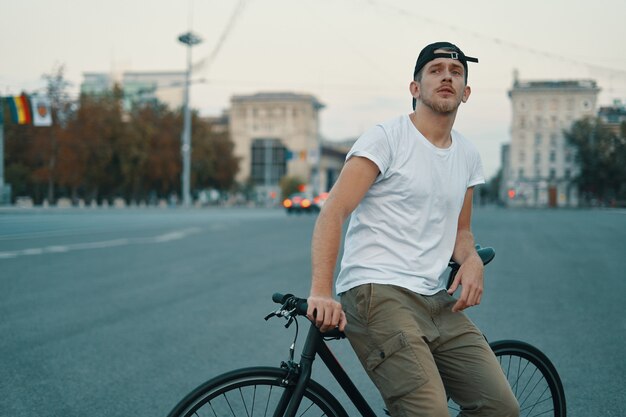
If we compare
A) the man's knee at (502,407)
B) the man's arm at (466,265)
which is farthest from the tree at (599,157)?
the man's knee at (502,407)

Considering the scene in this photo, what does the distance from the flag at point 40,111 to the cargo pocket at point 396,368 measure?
133 ft

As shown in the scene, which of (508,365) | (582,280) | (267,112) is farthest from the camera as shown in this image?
(267,112)

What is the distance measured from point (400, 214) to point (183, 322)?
5.06 m

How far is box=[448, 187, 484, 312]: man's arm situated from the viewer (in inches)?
112

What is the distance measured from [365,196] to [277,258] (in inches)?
452

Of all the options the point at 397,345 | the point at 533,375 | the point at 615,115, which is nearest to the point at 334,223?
the point at 397,345

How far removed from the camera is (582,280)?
10.9m

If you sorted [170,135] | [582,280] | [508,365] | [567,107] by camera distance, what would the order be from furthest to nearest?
[170,135] < [567,107] < [582,280] < [508,365]

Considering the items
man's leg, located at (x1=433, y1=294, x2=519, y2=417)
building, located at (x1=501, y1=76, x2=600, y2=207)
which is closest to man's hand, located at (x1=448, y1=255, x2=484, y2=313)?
man's leg, located at (x1=433, y1=294, x2=519, y2=417)

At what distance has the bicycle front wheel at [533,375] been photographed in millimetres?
3117

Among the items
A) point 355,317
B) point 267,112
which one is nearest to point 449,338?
point 355,317

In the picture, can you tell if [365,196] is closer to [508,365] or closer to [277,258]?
[508,365]

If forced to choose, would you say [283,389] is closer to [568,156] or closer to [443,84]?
[443,84]

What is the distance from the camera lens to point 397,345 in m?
2.49
